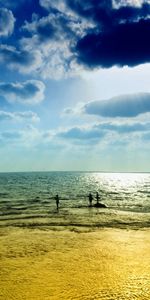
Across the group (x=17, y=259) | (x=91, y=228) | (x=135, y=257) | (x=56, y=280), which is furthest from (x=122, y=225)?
(x=56, y=280)

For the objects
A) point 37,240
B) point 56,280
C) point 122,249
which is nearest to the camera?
point 56,280

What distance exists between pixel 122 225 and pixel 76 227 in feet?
15.6

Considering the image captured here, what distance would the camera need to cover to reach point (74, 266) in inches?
640

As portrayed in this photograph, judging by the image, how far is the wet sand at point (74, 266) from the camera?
12.7 meters

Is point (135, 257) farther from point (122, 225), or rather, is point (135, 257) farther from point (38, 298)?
point (122, 225)

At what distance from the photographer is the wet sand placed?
12.7 m

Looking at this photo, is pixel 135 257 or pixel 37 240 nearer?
pixel 135 257

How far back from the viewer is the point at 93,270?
51.0 ft

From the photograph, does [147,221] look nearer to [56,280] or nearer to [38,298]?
[56,280]

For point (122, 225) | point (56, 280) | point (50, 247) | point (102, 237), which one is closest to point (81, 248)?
point (50, 247)

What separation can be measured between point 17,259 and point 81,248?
4.44m

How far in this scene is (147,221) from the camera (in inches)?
1326

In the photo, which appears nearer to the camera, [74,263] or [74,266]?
[74,266]

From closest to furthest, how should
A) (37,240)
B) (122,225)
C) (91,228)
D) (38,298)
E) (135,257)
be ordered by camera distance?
(38,298), (135,257), (37,240), (91,228), (122,225)
